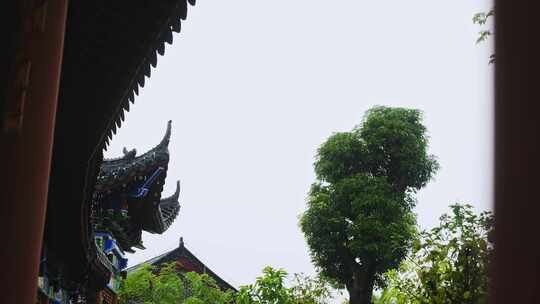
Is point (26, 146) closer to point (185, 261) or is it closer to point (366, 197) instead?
point (366, 197)

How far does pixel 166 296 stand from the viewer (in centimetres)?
2703

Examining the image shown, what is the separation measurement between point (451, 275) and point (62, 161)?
25.3ft

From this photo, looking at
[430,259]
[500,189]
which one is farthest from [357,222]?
[500,189]

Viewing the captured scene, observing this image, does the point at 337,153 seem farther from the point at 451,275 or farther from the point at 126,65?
the point at 126,65

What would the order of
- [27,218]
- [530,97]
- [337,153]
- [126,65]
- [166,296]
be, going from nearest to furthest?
[530,97] → [27,218] → [126,65] → [166,296] → [337,153]

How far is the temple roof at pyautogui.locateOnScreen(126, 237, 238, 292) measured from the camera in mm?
37344

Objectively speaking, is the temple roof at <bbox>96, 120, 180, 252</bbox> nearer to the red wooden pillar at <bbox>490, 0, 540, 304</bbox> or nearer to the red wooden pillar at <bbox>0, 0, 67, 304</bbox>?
the red wooden pillar at <bbox>0, 0, 67, 304</bbox>

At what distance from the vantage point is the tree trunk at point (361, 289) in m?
30.9

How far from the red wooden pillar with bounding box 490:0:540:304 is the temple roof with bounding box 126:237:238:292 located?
119ft

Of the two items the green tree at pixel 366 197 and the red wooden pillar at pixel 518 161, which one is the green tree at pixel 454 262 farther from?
the green tree at pixel 366 197

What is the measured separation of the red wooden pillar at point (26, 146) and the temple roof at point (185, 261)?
33490 mm

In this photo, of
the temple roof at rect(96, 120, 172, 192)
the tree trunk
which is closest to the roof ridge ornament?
the temple roof at rect(96, 120, 172, 192)

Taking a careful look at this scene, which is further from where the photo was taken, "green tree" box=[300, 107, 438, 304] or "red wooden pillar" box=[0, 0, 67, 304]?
"green tree" box=[300, 107, 438, 304]

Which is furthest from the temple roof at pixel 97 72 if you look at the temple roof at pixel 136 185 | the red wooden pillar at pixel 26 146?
the temple roof at pixel 136 185
